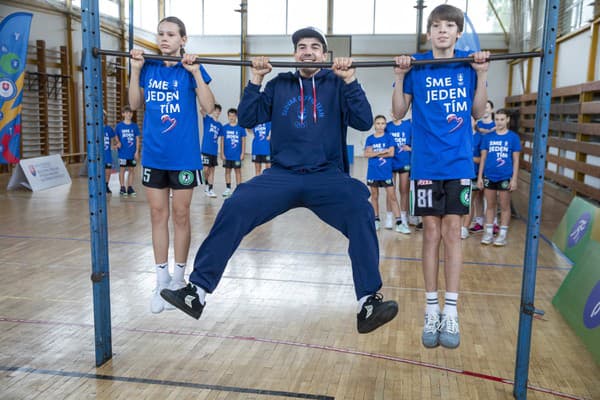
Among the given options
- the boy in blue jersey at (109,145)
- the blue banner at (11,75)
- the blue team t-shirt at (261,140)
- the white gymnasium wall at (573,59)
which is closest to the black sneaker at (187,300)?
the blue team t-shirt at (261,140)

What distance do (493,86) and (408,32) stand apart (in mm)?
3006

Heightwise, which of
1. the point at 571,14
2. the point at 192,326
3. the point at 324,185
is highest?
the point at 571,14

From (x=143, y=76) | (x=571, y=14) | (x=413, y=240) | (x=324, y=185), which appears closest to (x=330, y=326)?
(x=324, y=185)

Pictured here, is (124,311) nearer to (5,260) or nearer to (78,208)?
(5,260)

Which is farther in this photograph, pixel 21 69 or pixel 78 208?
pixel 21 69

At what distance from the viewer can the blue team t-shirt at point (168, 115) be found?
2.93 meters

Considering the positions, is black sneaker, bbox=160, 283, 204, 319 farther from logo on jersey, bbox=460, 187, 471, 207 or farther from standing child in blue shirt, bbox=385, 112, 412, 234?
standing child in blue shirt, bbox=385, 112, 412, 234

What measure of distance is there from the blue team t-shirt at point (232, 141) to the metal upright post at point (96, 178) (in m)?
5.99

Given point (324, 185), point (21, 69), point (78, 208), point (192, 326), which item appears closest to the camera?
point (324, 185)

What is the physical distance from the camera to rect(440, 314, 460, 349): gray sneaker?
2.52 meters

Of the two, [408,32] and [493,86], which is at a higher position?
[408,32]

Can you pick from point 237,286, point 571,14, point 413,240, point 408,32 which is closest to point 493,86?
point 408,32

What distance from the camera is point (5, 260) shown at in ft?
15.4

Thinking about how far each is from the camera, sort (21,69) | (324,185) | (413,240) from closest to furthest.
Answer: (324,185) < (413,240) < (21,69)
